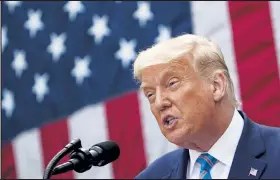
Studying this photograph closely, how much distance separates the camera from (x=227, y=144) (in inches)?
78.0

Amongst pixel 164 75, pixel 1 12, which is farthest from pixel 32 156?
pixel 164 75

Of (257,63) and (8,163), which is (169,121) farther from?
(8,163)

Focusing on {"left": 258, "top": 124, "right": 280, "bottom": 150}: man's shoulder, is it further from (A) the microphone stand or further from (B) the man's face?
(A) the microphone stand

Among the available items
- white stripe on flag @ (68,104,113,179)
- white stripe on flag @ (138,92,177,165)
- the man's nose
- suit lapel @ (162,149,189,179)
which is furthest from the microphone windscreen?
white stripe on flag @ (68,104,113,179)

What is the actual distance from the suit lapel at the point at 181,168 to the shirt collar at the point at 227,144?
3 cm

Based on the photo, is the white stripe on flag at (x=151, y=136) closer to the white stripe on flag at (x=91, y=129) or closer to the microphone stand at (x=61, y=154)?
the white stripe on flag at (x=91, y=129)

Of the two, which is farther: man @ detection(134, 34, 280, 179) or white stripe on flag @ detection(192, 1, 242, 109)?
white stripe on flag @ detection(192, 1, 242, 109)

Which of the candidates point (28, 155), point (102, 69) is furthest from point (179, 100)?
point (28, 155)

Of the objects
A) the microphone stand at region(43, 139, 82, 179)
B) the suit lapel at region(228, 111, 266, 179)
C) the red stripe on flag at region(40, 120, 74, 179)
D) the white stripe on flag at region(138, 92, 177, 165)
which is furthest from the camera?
the red stripe on flag at region(40, 120, 74, 179)

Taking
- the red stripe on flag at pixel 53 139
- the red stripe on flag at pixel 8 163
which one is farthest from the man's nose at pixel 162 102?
the red stripe on flag at pixel 8 163

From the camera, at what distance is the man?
194 centimetres

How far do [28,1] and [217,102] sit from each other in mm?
1849

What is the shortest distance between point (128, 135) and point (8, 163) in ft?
2.49

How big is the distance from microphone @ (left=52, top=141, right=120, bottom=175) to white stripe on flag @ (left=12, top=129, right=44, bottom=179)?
5.54 ft
